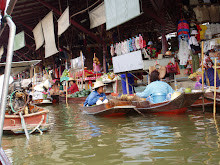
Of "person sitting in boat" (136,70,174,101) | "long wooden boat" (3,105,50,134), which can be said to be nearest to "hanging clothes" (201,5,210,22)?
"person sitting in boat" (136,70,174,101)

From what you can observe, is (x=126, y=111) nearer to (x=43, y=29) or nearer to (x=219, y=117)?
(x=219, y=117)

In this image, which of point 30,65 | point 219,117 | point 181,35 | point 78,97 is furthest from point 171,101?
point 78,97

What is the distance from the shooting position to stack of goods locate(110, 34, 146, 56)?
29.7 ft

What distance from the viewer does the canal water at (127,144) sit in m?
→ 3.56

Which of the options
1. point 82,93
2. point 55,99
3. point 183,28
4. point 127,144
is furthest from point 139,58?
point 55,99

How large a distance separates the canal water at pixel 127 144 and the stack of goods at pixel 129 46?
344 centimetres

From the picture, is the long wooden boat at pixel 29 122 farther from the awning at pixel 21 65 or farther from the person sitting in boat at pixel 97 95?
the person sitting in boat at pixel 97 95

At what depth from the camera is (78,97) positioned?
45.1 feet

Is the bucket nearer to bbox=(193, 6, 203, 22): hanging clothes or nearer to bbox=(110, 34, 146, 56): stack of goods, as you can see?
bbox=(110, 34, 146, 56): stack of goods

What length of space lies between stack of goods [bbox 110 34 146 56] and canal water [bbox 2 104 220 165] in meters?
3.44

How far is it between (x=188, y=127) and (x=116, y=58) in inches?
219

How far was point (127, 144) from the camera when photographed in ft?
14.3

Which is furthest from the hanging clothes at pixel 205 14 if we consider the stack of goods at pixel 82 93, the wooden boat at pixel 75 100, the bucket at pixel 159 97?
the wooden boat at pixel 75 100

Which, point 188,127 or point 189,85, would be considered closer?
point 188,127
